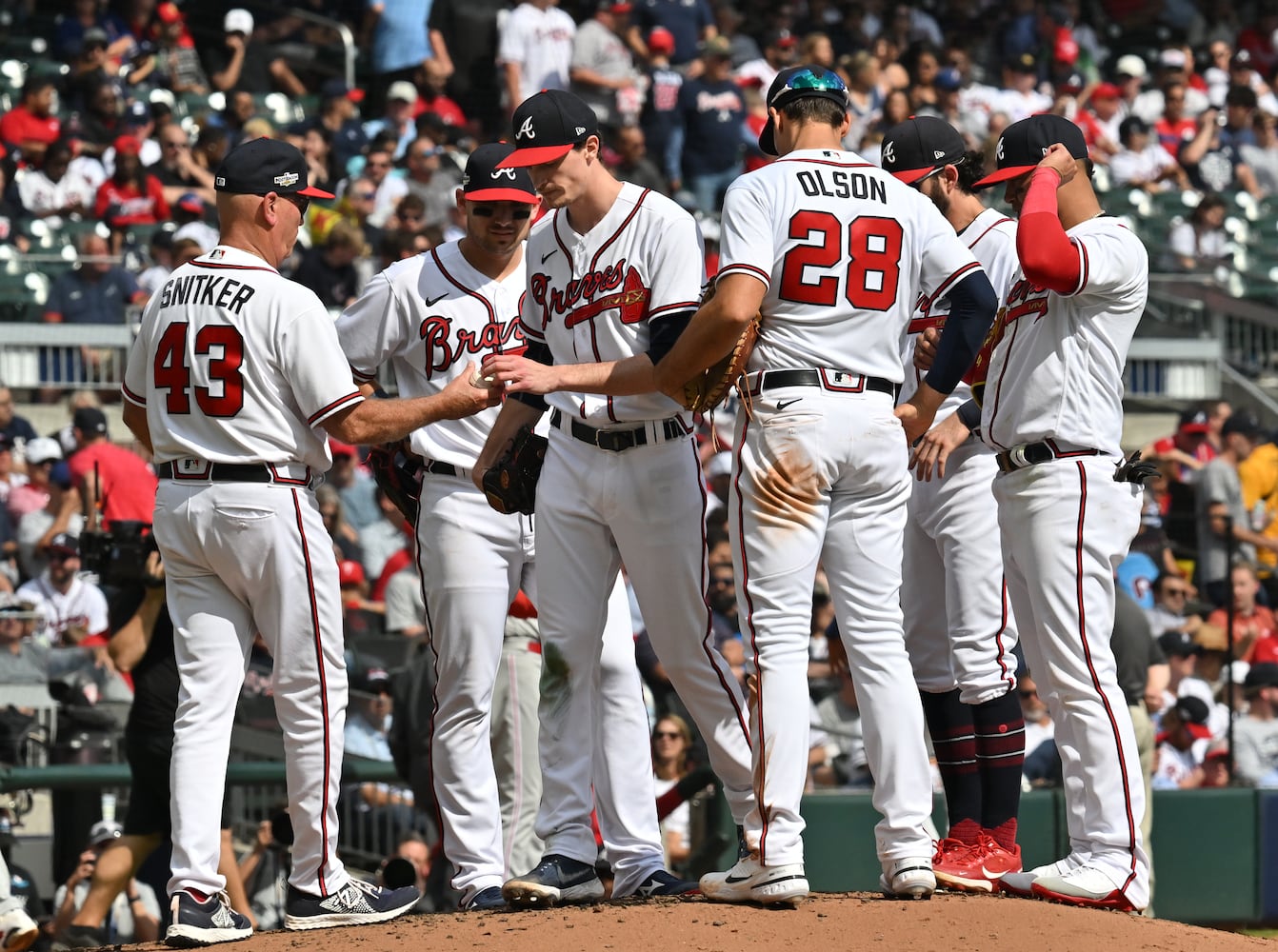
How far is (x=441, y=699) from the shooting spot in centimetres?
571

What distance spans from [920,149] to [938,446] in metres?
0.99

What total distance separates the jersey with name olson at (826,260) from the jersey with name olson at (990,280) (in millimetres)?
669

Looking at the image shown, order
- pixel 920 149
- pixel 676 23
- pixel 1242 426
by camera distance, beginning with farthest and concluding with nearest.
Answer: pixel 676 23 → pixel 1242 426 → pixel 920 149

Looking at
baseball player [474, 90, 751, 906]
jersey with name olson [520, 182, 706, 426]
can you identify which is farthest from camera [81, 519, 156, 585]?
jersey with name olson [520, 182, 706, 426]

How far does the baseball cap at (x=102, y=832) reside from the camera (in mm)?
7898

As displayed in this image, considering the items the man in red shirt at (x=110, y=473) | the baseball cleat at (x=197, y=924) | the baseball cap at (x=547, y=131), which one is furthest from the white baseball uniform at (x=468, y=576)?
the man in red shirt at (x=110, y=473)

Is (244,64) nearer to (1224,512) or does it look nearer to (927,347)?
(1224,512)

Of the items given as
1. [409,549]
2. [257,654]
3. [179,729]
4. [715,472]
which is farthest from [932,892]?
[715,472]

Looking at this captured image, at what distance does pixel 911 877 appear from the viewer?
505cm

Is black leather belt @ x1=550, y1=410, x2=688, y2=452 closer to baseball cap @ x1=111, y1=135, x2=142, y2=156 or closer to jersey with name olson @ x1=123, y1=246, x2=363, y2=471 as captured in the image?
jersey with name olson @ x1=123, y1=246, x2=363, y2=471

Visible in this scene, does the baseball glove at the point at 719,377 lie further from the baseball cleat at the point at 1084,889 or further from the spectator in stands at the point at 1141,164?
the spectator in stands at the point at 1141,164

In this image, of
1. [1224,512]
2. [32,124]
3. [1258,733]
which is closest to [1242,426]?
[1224,512]

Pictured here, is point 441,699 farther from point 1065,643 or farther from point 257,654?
point 257,654

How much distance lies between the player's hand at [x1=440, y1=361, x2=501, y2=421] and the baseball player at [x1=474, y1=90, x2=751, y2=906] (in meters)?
0.09
